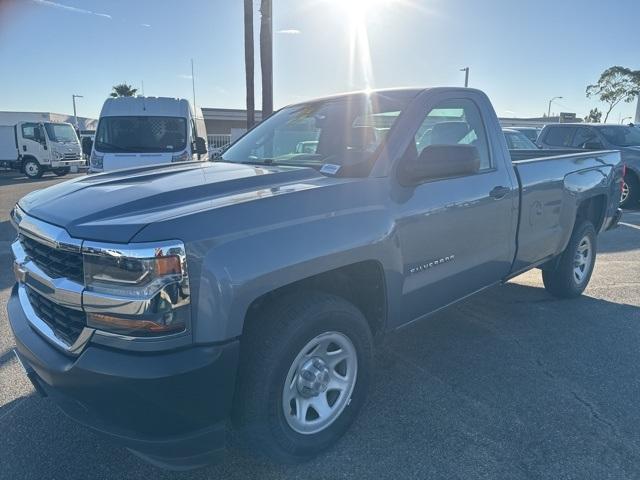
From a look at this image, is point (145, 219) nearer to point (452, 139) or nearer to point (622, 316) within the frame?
point (452, 139)

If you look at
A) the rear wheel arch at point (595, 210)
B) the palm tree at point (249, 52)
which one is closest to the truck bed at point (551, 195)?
the rear wheel arch at point (595, 210)

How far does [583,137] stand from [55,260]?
41.3 ft

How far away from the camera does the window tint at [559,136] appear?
39.7ft

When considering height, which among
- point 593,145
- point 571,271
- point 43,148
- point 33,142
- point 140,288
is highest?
point 593,145

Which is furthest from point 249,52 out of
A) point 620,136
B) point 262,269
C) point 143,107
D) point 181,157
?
point 262,269

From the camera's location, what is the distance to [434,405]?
10.1ft

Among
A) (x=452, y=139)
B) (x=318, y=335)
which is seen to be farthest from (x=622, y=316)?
(x=318, y=335)

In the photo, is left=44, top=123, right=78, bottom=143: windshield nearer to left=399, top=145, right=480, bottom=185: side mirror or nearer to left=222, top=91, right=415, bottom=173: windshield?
left=222, top=91, right=415, bottom=173: windshield

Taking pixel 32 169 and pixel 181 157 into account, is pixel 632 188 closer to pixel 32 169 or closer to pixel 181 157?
pixel 181 157

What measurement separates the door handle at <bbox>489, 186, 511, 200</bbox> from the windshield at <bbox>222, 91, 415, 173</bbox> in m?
0.92

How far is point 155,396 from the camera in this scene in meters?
1.89

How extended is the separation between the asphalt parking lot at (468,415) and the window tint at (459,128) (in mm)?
1533

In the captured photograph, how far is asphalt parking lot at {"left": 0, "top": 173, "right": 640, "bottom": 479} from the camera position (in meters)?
2.52

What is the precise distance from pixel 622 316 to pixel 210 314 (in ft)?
14.0
